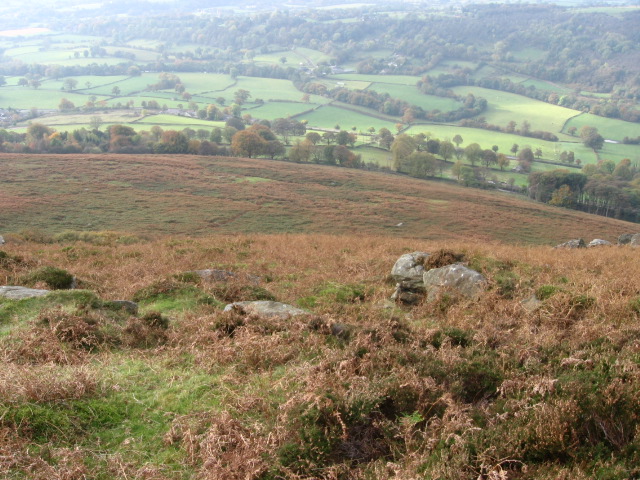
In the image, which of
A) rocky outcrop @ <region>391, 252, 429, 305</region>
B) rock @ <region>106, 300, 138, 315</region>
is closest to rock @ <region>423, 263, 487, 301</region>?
rocky outcrop @ <region>391, 252, 429, 305</region>

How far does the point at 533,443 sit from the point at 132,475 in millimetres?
4203

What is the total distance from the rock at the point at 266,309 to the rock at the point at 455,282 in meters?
4.16

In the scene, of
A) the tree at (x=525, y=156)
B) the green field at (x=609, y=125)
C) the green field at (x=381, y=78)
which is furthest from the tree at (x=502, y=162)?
the green field at (x=381, y=78)

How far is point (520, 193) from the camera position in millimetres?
81812

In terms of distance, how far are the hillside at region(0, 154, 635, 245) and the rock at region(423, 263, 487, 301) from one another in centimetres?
2991

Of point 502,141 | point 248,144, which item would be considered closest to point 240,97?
point 248,144

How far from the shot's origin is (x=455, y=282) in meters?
12.7

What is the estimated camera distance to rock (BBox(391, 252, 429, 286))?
47.5 ft

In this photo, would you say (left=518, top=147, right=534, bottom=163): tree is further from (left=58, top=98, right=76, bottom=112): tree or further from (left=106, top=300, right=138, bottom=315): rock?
(left=58, top=98, right=76, bottom=112): tree

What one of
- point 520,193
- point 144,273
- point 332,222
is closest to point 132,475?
point 144,273

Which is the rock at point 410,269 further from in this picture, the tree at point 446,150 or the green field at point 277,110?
the green field at point 277,110

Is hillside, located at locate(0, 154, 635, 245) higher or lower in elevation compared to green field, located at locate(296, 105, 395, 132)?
lower

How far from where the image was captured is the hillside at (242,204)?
43281 millimetres

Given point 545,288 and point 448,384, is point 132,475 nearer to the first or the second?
point 448,384
